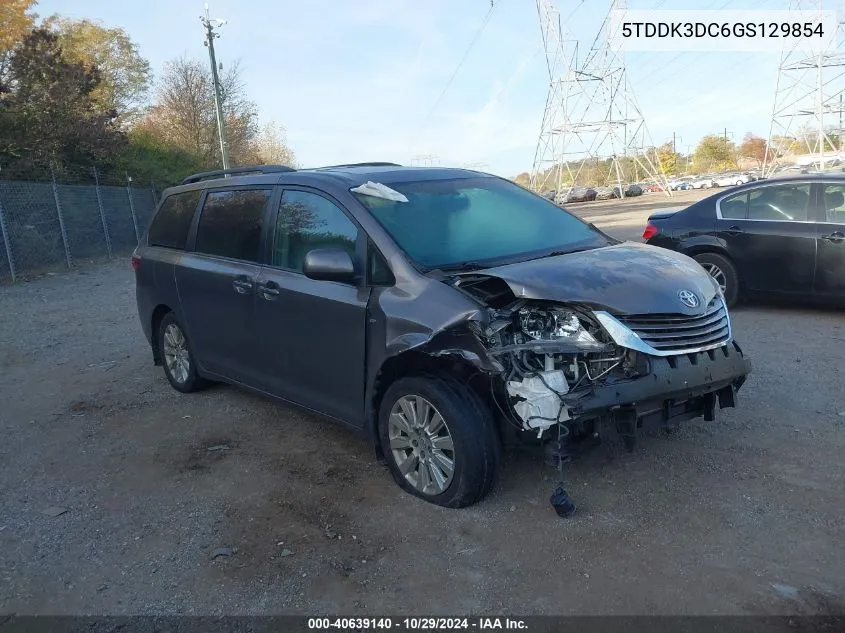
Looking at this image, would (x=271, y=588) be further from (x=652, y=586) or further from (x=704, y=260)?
(x=704, y=260)

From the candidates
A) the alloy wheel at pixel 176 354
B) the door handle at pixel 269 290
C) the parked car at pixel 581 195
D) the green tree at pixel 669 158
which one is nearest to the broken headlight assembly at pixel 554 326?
the door handle at pixel 269 290

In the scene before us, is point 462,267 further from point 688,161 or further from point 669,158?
point 688,161

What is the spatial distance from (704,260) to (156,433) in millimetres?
6374

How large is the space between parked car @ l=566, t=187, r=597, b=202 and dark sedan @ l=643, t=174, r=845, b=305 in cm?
4845

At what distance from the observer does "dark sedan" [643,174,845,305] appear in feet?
24.8

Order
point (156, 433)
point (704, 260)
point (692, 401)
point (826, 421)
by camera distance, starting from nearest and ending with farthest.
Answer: point (692, 401), point (826, 421), point (156, 433), point (704, 260)

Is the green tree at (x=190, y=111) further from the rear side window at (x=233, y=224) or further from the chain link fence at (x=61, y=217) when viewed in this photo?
the rear side window at (x=233, y=224)

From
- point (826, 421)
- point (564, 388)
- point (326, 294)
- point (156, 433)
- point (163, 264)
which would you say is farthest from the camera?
point (163, 264)

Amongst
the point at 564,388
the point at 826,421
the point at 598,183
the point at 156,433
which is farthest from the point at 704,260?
the point at 598,183

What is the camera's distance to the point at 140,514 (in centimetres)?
400

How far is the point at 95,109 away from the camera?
2694cm

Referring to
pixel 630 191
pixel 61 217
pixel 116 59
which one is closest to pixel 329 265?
pixel 61 217

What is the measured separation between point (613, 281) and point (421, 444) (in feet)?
4.43

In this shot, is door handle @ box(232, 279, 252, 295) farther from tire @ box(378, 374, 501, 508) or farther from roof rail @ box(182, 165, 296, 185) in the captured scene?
tire @ box(378, 374, 501, 508)
